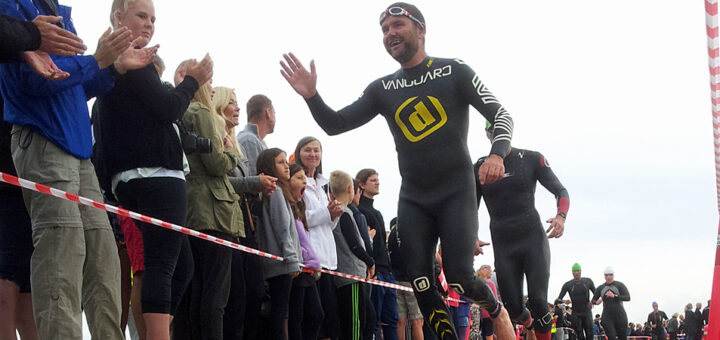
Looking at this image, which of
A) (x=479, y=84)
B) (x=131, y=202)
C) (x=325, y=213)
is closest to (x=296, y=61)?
(x=479, y=84)

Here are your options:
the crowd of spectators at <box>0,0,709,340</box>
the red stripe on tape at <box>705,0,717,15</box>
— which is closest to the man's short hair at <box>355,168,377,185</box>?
the crowd of spectators at <box>0,0,709,340</box>

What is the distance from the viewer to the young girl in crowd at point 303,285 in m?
7.51

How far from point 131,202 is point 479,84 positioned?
2.64 meters

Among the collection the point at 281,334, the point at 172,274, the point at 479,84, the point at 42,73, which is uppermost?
the point at 479,84

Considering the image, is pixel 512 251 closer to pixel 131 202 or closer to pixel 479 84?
pixel 479 84

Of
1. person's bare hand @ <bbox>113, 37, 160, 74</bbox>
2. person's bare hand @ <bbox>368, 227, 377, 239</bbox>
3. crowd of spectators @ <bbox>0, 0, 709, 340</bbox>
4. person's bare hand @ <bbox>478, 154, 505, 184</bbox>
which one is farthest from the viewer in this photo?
person's bare hand @ <bbox>368, 227, 377, 239</bbox>

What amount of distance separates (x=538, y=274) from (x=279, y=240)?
282 cm

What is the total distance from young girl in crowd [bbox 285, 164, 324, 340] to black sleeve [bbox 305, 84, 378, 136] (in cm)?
157

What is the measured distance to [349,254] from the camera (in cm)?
900

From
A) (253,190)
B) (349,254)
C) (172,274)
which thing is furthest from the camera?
(349,254)

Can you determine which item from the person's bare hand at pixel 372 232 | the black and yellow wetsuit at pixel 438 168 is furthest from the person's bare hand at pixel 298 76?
the person's bare hand at pixel 372 232

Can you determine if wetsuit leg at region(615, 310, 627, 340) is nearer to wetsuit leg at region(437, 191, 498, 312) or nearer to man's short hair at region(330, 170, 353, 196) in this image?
man's short hair at region(330, 170, 353, 196)

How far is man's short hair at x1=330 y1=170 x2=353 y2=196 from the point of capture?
9305 mm

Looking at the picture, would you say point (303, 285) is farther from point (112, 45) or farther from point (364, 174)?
point (112, 45)
